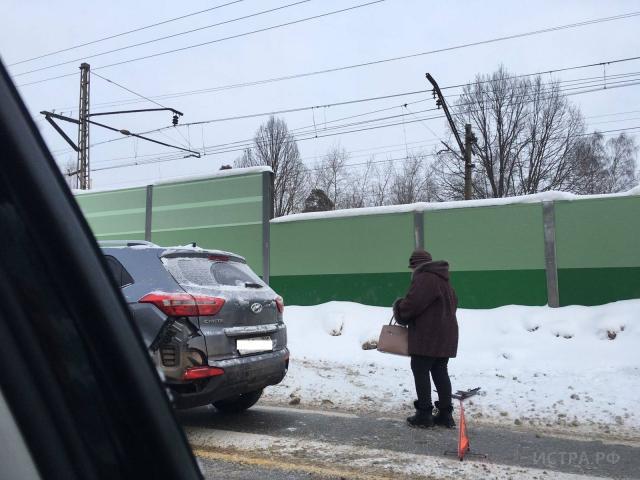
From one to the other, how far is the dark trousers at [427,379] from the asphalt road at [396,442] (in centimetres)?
29

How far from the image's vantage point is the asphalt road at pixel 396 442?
14.6 feet

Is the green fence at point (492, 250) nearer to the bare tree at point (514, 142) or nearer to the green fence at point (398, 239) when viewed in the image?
the green fence at point (398, 239)

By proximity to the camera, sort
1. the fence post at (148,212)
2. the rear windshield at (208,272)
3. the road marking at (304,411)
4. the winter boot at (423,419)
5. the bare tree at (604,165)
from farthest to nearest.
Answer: the bare tree at (604,165)
the fence post at (148,212)
the road marking at (304,411)
the winter boot at (423,419)
the rear windshield at (208,272)

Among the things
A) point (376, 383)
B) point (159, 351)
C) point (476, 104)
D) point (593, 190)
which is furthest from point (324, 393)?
point (593, 190)

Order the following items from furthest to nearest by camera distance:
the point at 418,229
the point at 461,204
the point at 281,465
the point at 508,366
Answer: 1. the point at 418,229
2. the point at 461,204
3. the point at 508,366
4. the point at 281,465

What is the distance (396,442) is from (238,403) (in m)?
2.02

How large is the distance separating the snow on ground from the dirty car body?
1.88 meters

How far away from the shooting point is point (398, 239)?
40.1 feet

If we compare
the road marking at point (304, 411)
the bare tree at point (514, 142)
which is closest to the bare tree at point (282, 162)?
the bare tree at point (514, 142)

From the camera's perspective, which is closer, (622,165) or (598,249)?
(598,249)

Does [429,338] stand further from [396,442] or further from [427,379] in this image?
[396,442]

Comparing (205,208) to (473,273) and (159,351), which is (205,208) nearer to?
(473,273)

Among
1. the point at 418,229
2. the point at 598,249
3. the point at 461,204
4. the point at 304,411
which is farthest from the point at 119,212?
the point at 598,249

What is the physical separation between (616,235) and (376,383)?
5.85m
